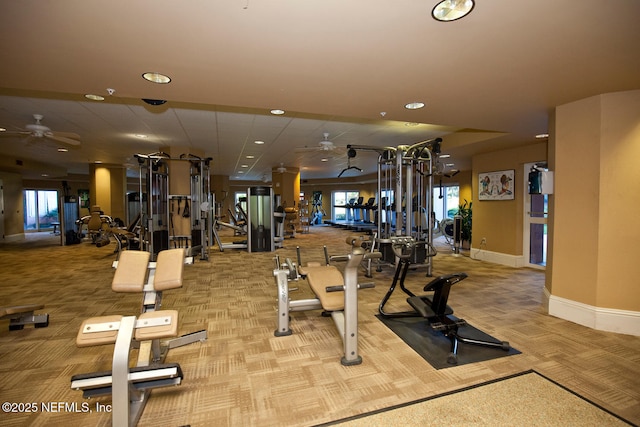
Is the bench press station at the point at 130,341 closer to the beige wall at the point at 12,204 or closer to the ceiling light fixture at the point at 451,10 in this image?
the ceiling light fixture at the point at 451,10

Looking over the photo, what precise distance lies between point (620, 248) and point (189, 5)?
13.6 ft

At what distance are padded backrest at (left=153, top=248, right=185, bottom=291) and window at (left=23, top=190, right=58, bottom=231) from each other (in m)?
16.7

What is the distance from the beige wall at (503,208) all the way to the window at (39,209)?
1799 centimetres

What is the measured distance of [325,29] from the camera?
188 centimetres

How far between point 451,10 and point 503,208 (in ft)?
18.0

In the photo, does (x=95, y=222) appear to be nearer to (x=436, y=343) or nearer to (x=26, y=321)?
(x=26, y=321)

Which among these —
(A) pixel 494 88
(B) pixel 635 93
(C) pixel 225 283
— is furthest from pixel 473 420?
(C) pixel 225 283

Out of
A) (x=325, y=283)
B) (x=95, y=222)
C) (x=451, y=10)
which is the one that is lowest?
(x=325, y=283)

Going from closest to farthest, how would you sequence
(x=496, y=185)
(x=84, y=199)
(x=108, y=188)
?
1. (x=496, y=185)
2. (x=108, y=188)
3. (x=84, y=199)

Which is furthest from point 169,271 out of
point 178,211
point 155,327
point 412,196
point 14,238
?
point 14,238

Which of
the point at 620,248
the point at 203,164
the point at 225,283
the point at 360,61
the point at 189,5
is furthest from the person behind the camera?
the point at 203,164

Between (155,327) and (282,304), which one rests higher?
(155,327)

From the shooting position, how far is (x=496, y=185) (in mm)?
6273

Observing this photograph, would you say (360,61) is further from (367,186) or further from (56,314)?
(367,186)
